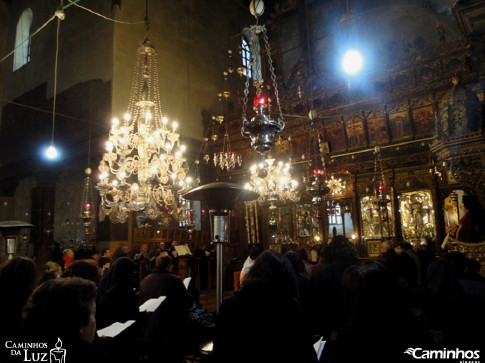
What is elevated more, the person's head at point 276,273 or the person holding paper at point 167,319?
the person's head at point 276,273

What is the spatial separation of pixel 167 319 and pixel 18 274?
1.86 meters

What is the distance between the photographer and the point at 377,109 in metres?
12.5

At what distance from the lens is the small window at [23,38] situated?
55.0 feet

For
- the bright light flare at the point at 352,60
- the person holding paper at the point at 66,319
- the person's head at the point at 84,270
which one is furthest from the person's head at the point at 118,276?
the bright light flare at the point at 352,60

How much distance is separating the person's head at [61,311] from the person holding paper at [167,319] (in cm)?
250

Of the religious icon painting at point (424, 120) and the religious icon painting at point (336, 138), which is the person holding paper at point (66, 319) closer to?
the religious icon painting at point (424, 120)

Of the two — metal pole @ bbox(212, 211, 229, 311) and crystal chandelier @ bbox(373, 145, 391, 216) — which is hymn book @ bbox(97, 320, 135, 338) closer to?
metal pole @ bbox(212, 211, 229, 311)

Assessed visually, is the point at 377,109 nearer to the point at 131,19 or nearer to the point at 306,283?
the point at 131,19

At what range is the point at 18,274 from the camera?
8.70 feet

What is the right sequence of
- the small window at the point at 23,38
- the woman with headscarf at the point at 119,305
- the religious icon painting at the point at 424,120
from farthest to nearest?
the small window at the point at 23,38
the religious icon painting at the point at 424,120
the woman with headscarf at the point at 119,305

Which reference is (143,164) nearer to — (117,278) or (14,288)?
(117,278)

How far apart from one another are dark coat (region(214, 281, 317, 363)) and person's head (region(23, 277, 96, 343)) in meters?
0.63

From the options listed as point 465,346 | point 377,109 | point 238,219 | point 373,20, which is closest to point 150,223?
point 238,219

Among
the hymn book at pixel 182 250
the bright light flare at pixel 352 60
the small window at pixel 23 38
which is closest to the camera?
the hymn book at pixel 182 250
